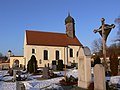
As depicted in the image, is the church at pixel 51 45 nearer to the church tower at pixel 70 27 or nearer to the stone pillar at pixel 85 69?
the church tower at pixel 70 27

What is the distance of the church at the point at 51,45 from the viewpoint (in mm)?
41112

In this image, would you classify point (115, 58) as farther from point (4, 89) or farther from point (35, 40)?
point (35, 40)

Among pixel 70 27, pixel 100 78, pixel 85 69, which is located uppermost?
pixel 70 27

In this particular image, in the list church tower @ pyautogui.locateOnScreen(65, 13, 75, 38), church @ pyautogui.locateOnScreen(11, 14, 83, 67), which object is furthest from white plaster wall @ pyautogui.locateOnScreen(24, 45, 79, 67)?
church tower @ pyautogui.locateOnScreen(65, 13, 75, 38)

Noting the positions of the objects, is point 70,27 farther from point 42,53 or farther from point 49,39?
point 42,53

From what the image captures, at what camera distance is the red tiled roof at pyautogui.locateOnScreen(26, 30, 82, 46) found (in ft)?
137

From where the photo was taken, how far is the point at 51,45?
1699 inches

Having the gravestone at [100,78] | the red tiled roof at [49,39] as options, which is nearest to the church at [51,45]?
the red tiled roof at [49,39]

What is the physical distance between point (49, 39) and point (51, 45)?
1917mm

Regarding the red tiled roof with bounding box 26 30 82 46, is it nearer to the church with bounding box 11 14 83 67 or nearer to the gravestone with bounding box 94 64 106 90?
the church with bounding box 11 14 83 67

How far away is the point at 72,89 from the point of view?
387 inches

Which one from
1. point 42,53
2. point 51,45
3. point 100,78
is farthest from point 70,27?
point 100,78

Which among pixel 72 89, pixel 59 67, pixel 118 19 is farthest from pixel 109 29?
pixel 118 19

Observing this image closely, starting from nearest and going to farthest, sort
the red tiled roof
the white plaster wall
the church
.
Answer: the white plaster wall → the church → the red tiled roof
